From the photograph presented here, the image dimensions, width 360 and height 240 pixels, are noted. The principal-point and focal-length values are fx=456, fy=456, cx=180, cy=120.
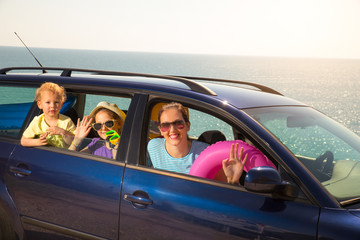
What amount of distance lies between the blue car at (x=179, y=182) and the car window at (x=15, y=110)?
0.02 m

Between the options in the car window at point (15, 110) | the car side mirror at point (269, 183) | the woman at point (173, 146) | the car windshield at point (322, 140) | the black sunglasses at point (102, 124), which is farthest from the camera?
the car window at point (15, 110)

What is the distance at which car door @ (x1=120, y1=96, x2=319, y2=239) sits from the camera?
2291 millimetres

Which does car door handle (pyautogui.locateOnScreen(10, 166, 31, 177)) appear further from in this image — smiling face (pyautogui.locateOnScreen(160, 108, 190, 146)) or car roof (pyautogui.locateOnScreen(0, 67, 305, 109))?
smiling face (pyautogui.locateOnScreen(160, 108, 190, 146))

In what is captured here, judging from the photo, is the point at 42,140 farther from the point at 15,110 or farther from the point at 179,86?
the point at 179,86

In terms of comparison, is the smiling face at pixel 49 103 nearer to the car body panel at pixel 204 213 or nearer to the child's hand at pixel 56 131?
the child's hand at pixel 56 131

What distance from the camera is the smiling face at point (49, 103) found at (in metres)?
3.38

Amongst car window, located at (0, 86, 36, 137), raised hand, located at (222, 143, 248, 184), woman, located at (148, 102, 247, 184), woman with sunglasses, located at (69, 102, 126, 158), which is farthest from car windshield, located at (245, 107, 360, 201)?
car window, located at (0, 86, 36, 137)

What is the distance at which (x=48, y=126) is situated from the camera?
11.5 ft

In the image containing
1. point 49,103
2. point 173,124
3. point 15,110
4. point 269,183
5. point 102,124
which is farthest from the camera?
point 15,110

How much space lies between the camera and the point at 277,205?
2.33 m

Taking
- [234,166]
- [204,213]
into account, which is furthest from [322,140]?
[204,213]

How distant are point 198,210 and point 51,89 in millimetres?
1521

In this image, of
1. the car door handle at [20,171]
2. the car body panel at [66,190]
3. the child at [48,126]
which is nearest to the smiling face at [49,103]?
the child at [48,126]

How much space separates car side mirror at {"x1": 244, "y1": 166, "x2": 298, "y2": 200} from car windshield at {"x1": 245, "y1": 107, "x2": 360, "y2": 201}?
248 mm
